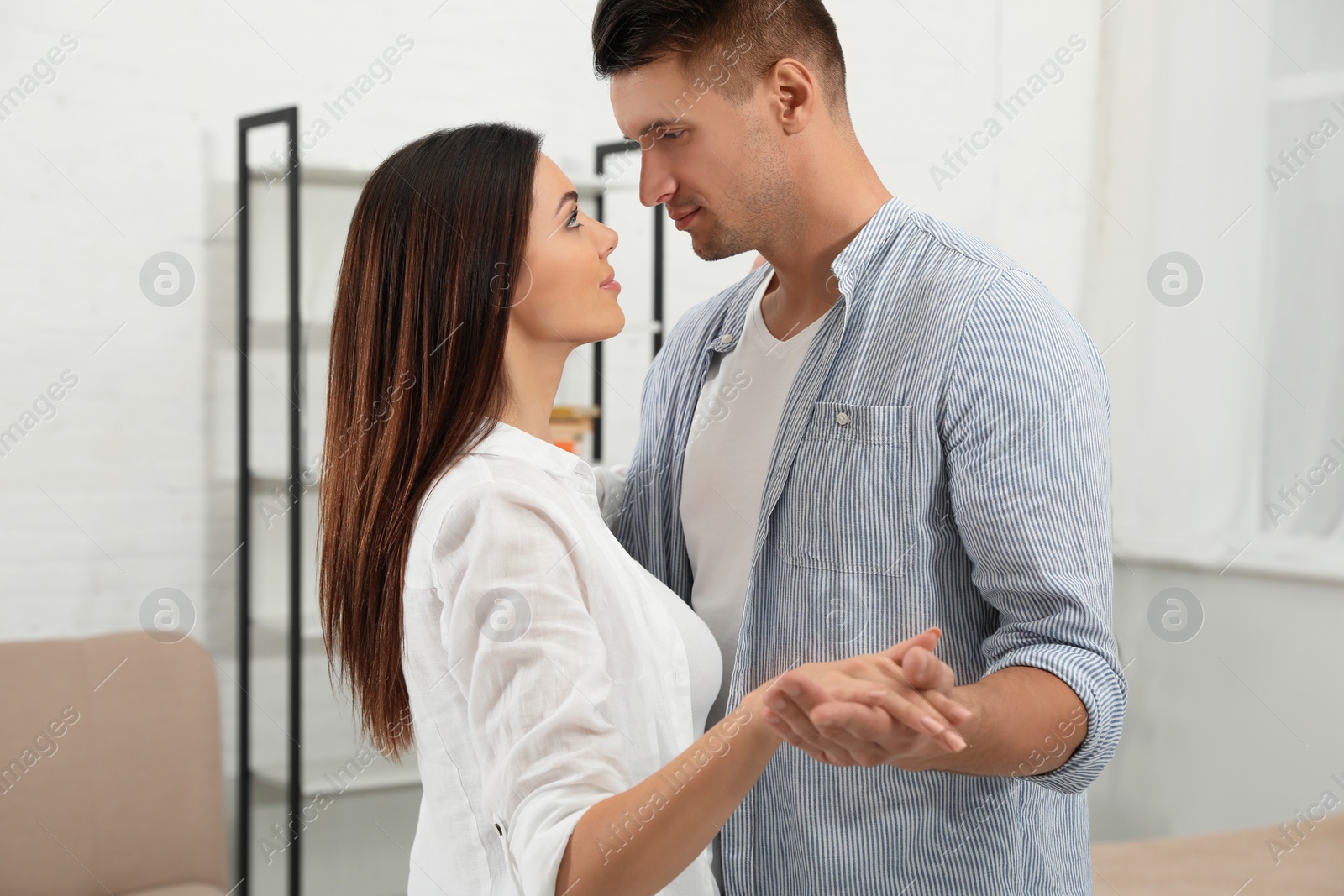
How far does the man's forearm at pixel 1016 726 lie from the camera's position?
1020 mm

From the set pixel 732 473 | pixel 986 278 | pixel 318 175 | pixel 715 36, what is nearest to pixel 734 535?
pixel 732 473

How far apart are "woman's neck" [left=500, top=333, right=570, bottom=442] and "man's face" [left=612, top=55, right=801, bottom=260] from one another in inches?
10.6

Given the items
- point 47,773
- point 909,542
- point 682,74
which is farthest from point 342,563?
point 47,773

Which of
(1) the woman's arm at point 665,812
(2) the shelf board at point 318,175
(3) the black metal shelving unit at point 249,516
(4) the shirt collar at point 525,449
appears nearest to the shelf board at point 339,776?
(3) the black metal shelving unit at point 249,516

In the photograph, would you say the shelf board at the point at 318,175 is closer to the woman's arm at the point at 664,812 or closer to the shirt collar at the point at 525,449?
the shirt collar at the point at 525,449

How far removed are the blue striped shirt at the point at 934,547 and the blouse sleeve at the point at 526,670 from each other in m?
0.30

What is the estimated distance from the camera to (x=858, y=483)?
1238 millimetres

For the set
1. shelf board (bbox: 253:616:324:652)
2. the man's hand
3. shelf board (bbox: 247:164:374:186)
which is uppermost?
shelf board (bbox: 247:164:374:186)

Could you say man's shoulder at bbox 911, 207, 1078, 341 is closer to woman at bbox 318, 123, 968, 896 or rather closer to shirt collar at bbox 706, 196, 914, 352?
shirt collar at bbox 706, 196, 914, 352

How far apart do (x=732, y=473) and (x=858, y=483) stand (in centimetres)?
21

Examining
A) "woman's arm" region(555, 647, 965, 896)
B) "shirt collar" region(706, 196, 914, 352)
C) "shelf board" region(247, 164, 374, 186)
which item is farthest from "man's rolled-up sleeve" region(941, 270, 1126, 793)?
"shelf board" region(247, 164, 374, 186)

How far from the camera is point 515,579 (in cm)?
104

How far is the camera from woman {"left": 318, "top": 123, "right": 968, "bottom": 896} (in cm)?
98

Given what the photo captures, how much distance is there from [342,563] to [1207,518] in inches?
89.1
